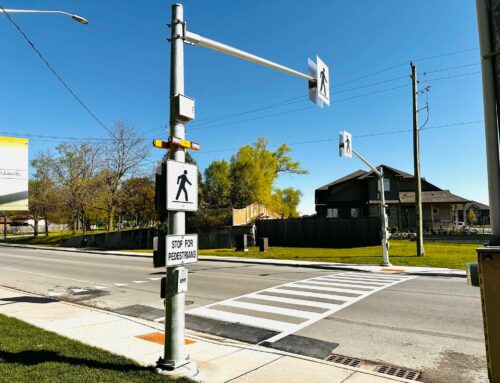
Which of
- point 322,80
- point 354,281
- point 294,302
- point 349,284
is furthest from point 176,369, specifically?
point 354,281

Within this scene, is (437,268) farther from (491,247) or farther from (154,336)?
(491,247)

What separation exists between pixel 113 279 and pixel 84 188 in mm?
35575

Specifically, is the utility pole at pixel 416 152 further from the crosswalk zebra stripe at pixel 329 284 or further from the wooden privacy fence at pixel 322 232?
the crosswalk zebra stripe at pixel 329 284

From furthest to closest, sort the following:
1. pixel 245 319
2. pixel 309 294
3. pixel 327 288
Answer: pixel 327 288
pixel 309 294
pixel 245 319

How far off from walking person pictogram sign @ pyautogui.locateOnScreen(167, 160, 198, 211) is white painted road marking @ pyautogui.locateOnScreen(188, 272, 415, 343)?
11.4ft

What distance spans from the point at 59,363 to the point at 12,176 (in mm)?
6823

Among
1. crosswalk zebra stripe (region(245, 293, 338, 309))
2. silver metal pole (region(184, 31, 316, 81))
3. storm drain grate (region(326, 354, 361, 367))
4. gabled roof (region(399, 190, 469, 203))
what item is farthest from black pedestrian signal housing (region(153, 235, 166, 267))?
gabled roof (region(399, 190, 469, 203))

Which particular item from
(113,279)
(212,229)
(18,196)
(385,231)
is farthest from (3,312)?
(212,229)

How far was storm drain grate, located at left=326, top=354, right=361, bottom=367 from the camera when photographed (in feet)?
19.8

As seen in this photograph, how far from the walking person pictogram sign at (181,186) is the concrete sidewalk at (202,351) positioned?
234 cm

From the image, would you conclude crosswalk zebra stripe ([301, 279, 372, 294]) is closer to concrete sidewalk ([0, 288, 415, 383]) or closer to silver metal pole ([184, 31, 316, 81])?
concrete sidewalk ([0, 288, 415, 383])

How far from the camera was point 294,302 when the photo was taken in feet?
34.6

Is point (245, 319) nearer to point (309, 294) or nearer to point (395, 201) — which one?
point (309, 294)

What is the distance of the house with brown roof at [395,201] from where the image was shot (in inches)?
1705
